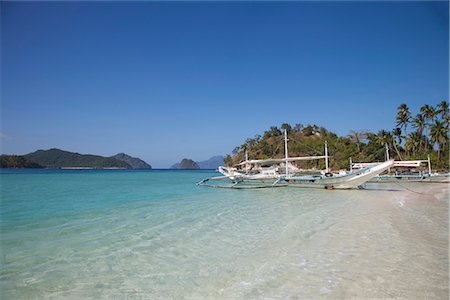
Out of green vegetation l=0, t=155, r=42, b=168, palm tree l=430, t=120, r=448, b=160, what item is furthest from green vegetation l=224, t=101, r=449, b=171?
green vegetation l=0, t=155, r=42, b=168

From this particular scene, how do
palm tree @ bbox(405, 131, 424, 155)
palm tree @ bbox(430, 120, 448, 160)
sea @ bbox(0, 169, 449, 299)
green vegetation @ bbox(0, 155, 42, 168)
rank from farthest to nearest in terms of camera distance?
green vegetation @ bbox(0, 155, 42, 168), palm tree @ bbox(405, 131, 424, 155), palm tree @ bbox(430, 120, 448, 160), sea @ bbox(0, 169, 449, 299)

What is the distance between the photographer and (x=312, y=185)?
24438 millimetres

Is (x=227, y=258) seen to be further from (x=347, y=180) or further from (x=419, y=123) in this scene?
(x=419, y=123)

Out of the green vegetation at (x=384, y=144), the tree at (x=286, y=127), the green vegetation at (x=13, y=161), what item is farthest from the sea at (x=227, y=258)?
the green vegetation at (x=13, y=161)

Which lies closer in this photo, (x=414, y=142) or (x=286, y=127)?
(x=414, y=142)

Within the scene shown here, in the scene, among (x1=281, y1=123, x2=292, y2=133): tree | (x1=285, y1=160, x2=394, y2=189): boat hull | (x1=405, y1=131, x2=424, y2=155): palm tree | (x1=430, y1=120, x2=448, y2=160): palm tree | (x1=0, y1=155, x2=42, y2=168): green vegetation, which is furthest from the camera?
(x1=0, y1=155, x2=42, y2=168): green vegetation

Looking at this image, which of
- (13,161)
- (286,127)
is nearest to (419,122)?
(286,127)

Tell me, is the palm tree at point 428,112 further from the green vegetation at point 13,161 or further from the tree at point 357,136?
the green vegetation at point 13,161

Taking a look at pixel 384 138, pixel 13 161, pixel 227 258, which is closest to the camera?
pixel 227 258

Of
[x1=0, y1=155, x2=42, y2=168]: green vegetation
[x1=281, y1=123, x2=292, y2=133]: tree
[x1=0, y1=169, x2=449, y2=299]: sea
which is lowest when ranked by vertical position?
[x1=0, y1=169, x2=449, y2=299]: sea

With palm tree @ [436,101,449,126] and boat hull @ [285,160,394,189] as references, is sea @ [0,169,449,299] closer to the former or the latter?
boat hull @ [285,160,394,189]

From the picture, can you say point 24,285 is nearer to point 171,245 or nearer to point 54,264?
point 54,264

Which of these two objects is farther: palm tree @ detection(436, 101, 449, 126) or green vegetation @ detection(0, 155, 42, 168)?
green vegetation @ detection(0, 155, 42, 168)

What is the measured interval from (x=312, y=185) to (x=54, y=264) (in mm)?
22322
